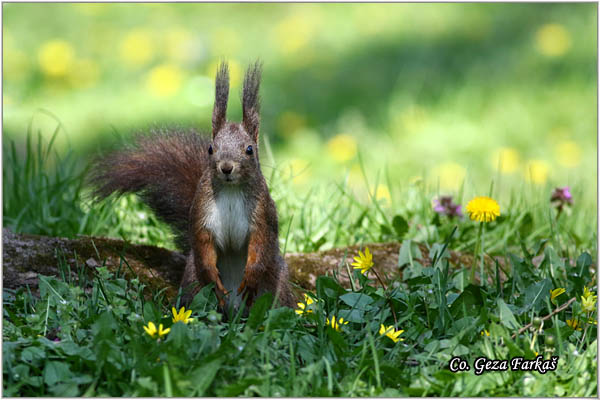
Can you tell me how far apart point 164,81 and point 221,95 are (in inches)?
137

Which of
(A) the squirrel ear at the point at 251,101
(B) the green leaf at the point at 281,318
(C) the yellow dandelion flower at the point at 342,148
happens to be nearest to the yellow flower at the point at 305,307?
(B) the green leaf at the point at 281,318

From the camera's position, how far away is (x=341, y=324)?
2285 millimetres

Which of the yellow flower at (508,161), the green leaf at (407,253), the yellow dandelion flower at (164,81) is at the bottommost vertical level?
the green leaf at (407,253)

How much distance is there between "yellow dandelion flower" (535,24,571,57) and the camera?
20.5 feet

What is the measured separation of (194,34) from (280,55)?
81 centimetres

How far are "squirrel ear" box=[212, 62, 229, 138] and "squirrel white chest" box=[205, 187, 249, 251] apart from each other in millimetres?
217

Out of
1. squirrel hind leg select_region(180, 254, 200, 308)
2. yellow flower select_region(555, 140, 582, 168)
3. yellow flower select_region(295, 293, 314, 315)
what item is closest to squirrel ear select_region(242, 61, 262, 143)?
squirrel hind leg select_region(180, 254, 200, 308)

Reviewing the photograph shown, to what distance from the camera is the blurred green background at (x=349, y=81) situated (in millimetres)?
5148

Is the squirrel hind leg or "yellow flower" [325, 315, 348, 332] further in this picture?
the squirrel hind leg

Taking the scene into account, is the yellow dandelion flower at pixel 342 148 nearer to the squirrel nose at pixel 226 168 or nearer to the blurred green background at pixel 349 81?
the blurred green background at pixel 349 81

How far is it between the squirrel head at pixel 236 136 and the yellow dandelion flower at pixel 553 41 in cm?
416

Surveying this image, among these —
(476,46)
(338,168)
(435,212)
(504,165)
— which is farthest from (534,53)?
(435,212)

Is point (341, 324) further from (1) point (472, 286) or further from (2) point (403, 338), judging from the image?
(1) point (472, 286)

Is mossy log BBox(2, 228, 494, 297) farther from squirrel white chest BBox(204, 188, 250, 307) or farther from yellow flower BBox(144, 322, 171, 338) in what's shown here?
yellow flower BBox(144, 322, 171, 338)
